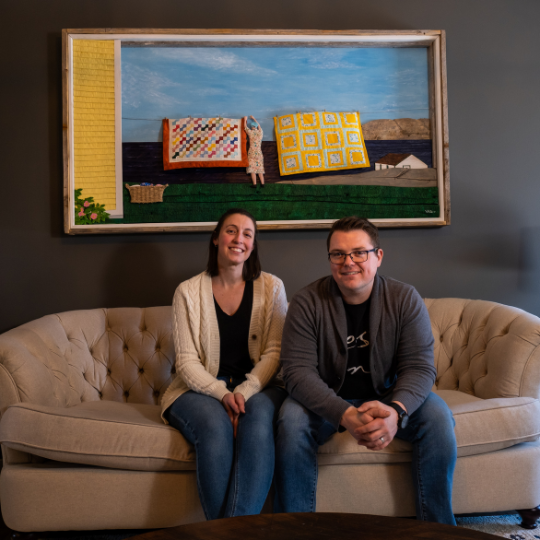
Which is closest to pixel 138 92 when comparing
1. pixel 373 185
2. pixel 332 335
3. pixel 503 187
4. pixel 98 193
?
pixel 98 193

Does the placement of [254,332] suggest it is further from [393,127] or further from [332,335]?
[393,127]

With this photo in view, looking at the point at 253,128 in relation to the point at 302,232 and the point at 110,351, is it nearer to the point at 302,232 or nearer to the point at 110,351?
the point at 302,232

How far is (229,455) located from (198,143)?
1634mm

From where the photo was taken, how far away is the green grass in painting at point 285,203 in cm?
257

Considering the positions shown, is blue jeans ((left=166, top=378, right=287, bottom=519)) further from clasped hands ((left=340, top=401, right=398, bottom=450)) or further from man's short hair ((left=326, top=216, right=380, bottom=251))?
man's short hair ((left=326, top=216, right=380, bottom=251))

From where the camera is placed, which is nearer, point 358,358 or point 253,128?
point 358,358

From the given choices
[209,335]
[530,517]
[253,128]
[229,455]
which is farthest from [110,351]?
[530,517]

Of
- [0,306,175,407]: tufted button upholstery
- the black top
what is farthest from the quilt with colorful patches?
the black top

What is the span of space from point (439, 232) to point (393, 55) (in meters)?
1.01

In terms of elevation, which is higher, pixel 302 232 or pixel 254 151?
pixel 254 151

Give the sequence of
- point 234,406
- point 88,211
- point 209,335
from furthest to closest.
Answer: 1. point 88,211
2. point 209,335
3. point 234,406

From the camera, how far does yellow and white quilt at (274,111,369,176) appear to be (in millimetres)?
2590

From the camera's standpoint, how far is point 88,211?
254cm

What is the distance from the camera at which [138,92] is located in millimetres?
2576
